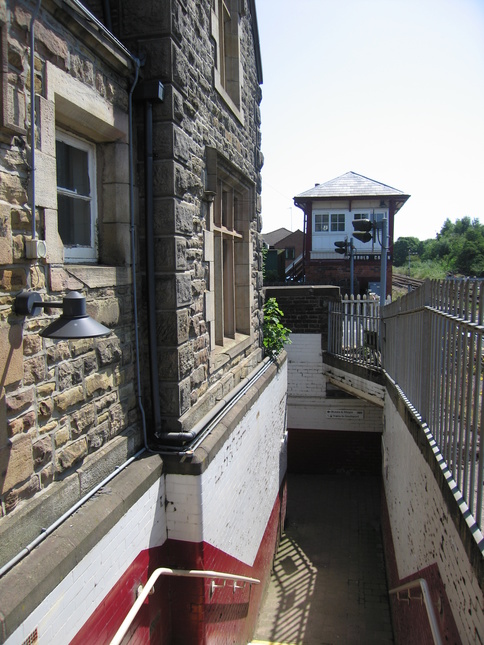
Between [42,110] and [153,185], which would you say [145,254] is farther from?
[42,110]

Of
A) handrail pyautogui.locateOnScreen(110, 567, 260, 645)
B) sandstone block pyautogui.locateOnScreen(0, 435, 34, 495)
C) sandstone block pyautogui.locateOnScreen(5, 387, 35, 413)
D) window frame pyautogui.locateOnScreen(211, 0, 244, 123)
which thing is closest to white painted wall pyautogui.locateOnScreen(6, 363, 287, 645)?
handrail pyautogui.locateOnScreen(110, 567, 260, 645)

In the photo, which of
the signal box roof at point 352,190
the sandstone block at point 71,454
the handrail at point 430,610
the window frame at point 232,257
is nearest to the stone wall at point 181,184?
the window frame at point 232,257

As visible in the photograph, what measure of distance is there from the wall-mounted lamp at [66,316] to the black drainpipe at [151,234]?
1.55 metres

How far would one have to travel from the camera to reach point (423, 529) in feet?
15.3

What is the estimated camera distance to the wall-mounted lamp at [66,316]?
262 cm

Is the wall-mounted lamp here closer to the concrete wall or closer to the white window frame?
the concrete wall

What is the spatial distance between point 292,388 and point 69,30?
10.2 meters

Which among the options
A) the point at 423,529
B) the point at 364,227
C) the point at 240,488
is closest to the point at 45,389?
the point at 240,488

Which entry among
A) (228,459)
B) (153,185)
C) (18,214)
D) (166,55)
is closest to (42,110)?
(18,214)

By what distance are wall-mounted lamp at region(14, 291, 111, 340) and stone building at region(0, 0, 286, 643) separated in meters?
0.05

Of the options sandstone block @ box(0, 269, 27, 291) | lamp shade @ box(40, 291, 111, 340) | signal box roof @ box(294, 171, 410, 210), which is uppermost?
signal box roof @ box(294, 171, 410, 210)

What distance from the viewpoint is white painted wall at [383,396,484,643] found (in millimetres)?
2988

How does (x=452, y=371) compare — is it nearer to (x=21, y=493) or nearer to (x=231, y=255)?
(x=21, y=493)

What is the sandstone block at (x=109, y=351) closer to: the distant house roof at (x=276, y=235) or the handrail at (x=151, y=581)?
the handrail at (x=151, y=581)
